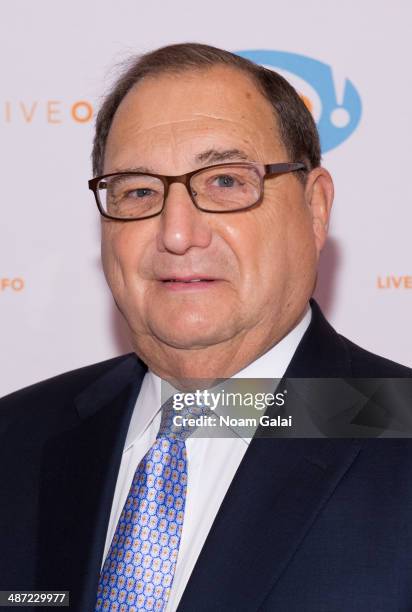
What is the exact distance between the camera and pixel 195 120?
1964 millimetres

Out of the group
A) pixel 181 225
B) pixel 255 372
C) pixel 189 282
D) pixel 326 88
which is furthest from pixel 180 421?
pixel 326 88

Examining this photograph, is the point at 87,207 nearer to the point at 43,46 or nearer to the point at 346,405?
the point at 43,46

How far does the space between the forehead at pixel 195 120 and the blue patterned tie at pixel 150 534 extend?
59 cm

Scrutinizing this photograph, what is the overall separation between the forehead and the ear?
0.14m

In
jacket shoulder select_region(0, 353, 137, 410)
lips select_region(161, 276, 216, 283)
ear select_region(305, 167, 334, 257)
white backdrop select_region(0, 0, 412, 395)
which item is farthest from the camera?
white backdrop select_region(0, 0, 412, 395)

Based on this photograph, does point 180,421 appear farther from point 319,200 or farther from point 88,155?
point 88,155

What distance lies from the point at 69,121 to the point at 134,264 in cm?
88

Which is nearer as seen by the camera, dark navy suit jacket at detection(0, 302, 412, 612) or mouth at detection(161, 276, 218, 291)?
dark navy suit jacket at detection(0, 302, 412, 612)

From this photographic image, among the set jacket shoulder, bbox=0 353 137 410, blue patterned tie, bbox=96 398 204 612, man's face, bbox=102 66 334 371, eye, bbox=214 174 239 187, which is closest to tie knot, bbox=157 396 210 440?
blue patterned tie, bbox=96 398 204 612

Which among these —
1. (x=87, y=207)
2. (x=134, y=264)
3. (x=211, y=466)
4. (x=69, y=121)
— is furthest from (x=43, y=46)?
(x=211, y=466)

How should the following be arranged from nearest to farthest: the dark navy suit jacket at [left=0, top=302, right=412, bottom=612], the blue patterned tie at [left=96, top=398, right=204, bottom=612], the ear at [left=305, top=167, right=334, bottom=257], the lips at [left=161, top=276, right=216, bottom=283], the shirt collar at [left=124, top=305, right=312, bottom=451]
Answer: the dark navy suit jacket at [left=0, top=302, right=412, bottom=612] < the blue patterned tie at [left=96, top=398, right=204, bottom=612] < the lips at [left=161, top=276, right=216, bottom=283] < the shirt collar at [left=124, top=305, right=312, bottom=451] < the ear at [left=305, top=167, right=334, bottom=257]

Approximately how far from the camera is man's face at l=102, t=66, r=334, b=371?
1.92m

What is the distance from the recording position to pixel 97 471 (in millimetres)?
2041

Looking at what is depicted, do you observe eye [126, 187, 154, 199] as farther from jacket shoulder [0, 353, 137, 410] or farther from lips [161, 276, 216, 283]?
jacket shoulder [0, 353, 137, 410]
